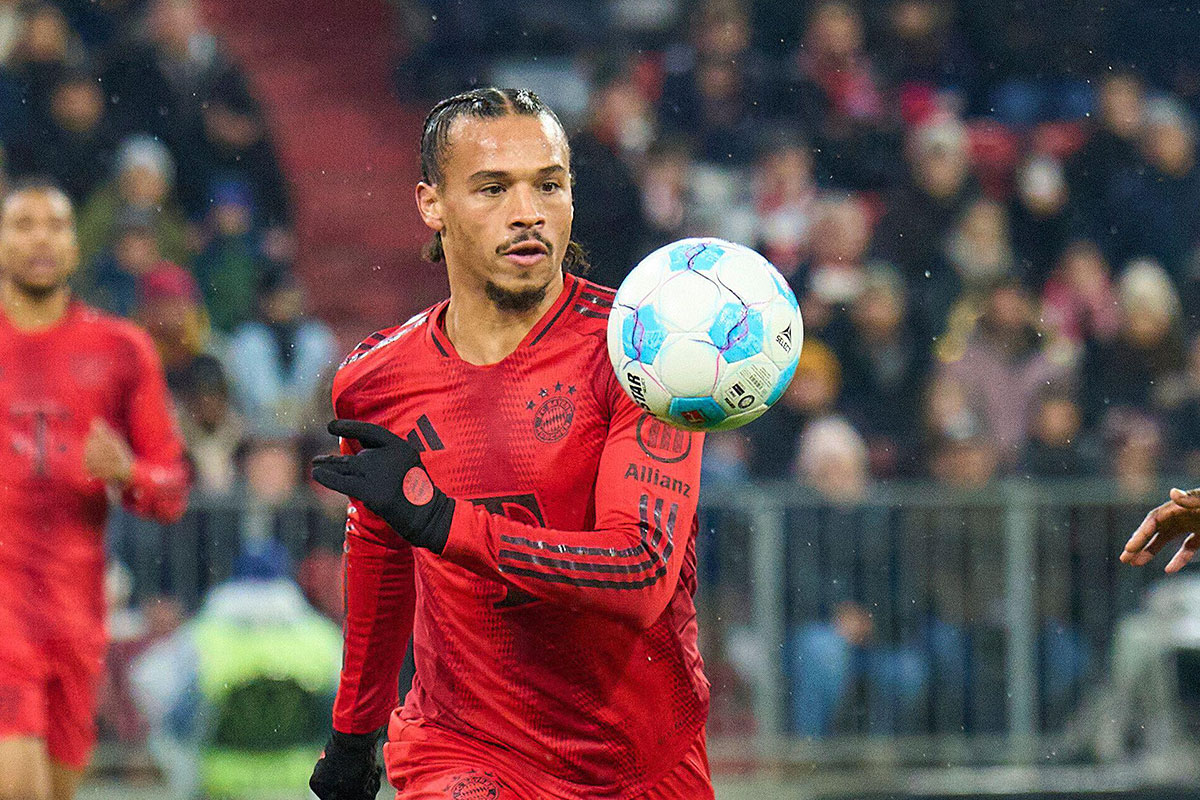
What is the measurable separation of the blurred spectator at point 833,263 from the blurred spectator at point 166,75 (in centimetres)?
333

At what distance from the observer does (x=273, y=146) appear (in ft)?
32.1

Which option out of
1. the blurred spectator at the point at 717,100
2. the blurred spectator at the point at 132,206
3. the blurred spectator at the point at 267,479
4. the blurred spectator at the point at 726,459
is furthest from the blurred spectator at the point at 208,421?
the blurred spectator at the point at 717,100

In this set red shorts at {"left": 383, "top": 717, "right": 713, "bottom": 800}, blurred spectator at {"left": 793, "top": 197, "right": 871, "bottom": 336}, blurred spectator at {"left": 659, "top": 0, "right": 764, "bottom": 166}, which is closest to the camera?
red shorts at {"left": 383, "top": 717, "right": 713, "bottom": 800}

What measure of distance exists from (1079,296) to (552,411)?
596 cm

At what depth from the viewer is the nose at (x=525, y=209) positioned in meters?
3.49

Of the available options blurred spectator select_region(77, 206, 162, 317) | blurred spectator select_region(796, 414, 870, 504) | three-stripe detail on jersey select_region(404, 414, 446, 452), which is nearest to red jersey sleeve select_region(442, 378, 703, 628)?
three-stripe detail on jersey select_region(404, 414, 446, 452)

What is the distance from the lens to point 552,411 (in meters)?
3.52

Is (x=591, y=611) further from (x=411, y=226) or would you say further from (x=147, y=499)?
(x=411, y=226)

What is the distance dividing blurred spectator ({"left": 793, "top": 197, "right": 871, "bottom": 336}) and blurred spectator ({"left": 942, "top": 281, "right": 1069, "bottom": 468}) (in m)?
0.62

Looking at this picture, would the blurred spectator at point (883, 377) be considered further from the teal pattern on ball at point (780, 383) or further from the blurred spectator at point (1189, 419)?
the teal pattern on ball at point (780, 383)

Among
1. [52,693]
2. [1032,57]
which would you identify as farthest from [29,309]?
[1032,57]

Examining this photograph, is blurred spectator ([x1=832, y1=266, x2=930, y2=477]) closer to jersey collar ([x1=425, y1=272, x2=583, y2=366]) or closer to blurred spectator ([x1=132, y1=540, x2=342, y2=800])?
blurred spectator ([x1=132, y1=540, x2=342, y2=800])

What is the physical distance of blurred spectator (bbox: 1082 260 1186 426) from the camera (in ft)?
26.9

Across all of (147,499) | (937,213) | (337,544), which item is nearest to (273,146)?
(337,544)
